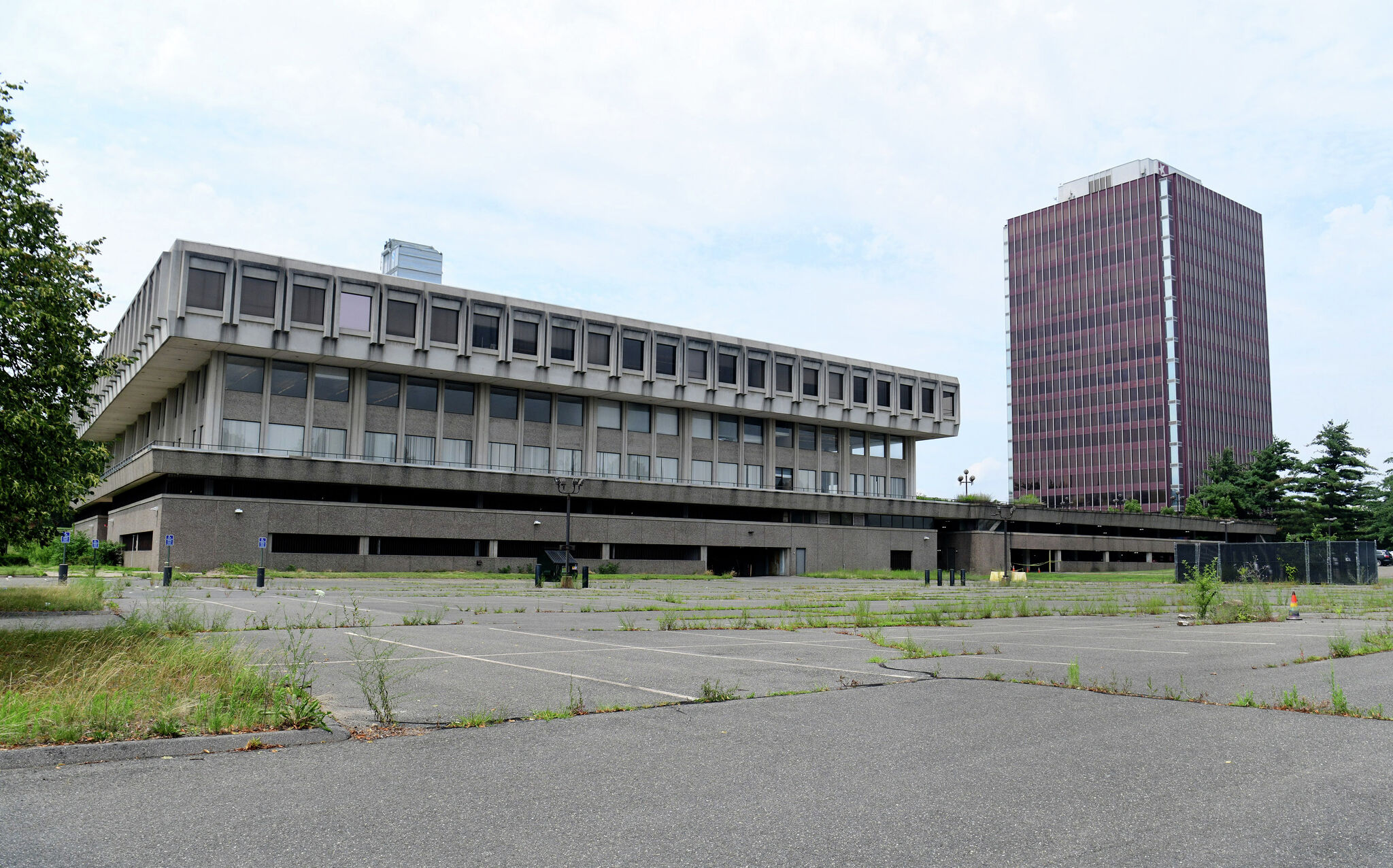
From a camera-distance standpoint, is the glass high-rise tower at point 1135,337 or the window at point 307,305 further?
the glass high-rise tower at point 1135,337

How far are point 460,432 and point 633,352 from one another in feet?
47.9

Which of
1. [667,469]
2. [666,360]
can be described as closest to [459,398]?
[666,360]

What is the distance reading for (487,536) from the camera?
64750mm

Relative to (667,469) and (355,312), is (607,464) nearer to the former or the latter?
(667,469)

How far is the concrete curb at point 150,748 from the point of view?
271 inches

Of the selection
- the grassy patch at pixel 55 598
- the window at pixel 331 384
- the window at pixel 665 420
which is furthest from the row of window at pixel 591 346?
the grassy patch at pixel 55 598

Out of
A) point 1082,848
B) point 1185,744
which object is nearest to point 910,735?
point 1185,744

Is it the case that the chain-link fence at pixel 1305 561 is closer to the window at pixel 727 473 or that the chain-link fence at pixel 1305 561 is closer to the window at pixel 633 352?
the window at pixel 727 473

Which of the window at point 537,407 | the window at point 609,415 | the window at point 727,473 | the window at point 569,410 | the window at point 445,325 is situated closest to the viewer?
the window at point 445,325

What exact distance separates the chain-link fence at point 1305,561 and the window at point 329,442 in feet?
171

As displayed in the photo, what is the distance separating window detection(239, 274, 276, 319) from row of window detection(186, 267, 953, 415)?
1.6 inches

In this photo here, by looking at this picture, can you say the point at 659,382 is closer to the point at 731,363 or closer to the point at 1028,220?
the point at 731,363

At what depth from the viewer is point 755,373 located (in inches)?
3162

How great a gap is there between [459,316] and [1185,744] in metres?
62.3
